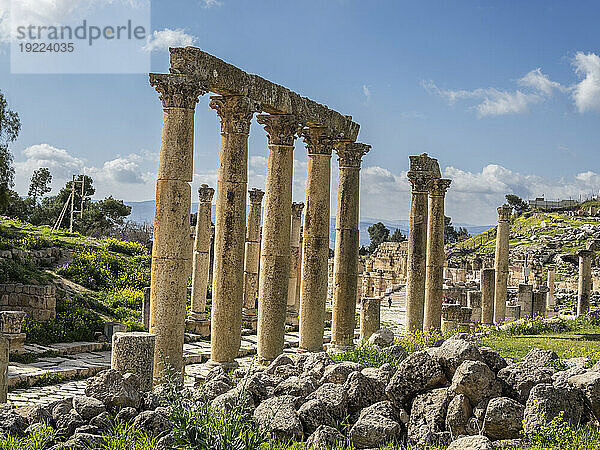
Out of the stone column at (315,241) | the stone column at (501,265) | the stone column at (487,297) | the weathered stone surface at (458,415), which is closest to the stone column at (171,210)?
the stone column at (315,241)

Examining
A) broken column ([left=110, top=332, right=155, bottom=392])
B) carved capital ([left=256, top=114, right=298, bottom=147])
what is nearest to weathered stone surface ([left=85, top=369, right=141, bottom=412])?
broken column ([left=110, top=332, right=155, bottom=392])

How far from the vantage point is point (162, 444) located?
843 centimetres

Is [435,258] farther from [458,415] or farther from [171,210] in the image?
[458,415]

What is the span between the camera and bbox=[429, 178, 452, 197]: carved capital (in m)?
22.9

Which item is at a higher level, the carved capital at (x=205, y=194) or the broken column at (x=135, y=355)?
the carved capital at (x=205, y=194)

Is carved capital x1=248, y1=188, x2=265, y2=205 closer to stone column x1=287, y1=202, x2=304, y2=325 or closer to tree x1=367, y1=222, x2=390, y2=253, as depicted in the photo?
stone column x1=287, y1=202, x2=304, y2=325

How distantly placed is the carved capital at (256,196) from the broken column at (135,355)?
19521 mm

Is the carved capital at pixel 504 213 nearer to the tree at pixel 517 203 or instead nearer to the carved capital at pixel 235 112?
the carved capital at pixel 235 112

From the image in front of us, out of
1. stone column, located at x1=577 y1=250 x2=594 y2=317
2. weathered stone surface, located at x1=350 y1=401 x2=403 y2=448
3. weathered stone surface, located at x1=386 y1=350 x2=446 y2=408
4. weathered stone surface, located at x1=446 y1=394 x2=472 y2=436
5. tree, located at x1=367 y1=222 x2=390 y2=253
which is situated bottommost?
weathered stone surface, located at x1=350 y1=401 x2=403 y2=448

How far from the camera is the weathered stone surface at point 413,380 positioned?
9938 mm

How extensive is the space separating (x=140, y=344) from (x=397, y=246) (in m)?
59.0

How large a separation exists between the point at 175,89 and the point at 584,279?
23945 mm

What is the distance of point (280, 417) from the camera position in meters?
9.38

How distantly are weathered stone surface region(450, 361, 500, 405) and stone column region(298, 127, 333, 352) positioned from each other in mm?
8365
